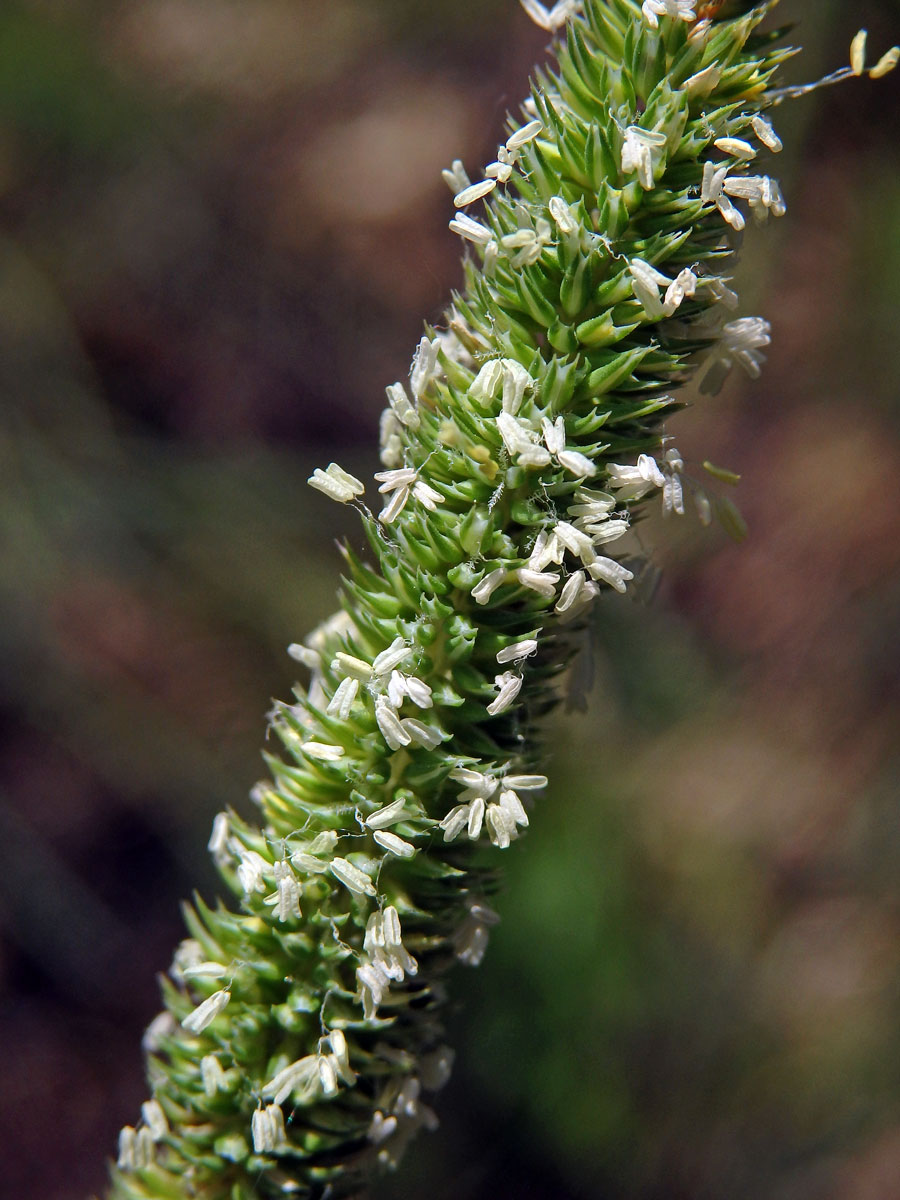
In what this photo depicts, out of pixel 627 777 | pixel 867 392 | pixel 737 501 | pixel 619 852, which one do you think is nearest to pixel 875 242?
pixel 867 392

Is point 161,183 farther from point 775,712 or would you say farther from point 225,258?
point 775,712

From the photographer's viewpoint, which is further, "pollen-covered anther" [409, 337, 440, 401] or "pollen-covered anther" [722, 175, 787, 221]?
"pollen-covered anther" [409, 337, 440, 401]

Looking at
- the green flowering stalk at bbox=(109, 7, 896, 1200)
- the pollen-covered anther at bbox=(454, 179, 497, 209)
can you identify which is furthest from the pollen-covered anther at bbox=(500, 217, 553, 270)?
the pollen-covered anther at bbox=(454, 179, 497, 209)

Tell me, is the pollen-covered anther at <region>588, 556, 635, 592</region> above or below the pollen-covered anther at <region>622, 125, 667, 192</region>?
below

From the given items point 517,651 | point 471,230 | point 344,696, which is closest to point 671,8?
point 471,230

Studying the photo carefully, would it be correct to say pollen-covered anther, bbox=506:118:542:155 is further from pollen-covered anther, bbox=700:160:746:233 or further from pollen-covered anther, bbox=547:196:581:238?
pollen-covered anther, bbox=700:160:746:233

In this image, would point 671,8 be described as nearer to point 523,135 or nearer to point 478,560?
point 523,135
